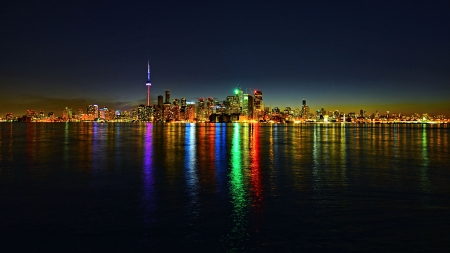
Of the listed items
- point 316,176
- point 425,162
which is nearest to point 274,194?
point 316,176

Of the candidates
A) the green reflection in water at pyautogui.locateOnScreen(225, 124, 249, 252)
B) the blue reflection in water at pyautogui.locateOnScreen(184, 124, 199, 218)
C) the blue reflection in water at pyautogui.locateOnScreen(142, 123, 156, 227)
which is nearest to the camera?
the green reflection in water at pyautogui.locateOnScreen(225, 124, 249, 252)

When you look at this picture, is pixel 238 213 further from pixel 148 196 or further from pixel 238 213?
pixel 148 196

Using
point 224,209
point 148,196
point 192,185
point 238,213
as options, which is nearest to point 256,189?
point 192,185

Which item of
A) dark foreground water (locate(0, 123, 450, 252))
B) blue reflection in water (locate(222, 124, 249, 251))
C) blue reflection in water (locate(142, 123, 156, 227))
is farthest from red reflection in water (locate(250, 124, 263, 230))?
blue reflection in water (locate(142, 123, 156, 227))

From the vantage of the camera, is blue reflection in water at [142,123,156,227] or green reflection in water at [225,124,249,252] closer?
green reflection in water at [225,124,249,252]

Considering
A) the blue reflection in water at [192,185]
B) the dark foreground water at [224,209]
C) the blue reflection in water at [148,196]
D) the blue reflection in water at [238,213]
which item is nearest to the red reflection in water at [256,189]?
the dark foreground water at [224,209]

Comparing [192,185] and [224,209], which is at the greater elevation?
[192,185]

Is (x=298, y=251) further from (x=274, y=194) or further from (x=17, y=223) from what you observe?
(x=17, y=223)

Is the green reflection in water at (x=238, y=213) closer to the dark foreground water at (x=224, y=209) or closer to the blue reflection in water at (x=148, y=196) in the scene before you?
the dark foreground water at (x=224, y=209)

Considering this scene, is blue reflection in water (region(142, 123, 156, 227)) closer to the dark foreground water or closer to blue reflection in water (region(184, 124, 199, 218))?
the dark foreground water

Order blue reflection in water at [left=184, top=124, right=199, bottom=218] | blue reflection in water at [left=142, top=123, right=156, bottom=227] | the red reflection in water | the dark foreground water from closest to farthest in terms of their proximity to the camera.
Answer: the dark foreground water → blue reflection in water at [left=142, top=123, right=156, bottom=227] → the red reflection in water → blue reflection in water at [left=184, top=124, right=199, bottom=218]

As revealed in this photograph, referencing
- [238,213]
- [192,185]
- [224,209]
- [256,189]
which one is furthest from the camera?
[192,185]

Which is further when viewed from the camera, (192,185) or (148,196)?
(192,185)

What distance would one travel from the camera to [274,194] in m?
20.9
